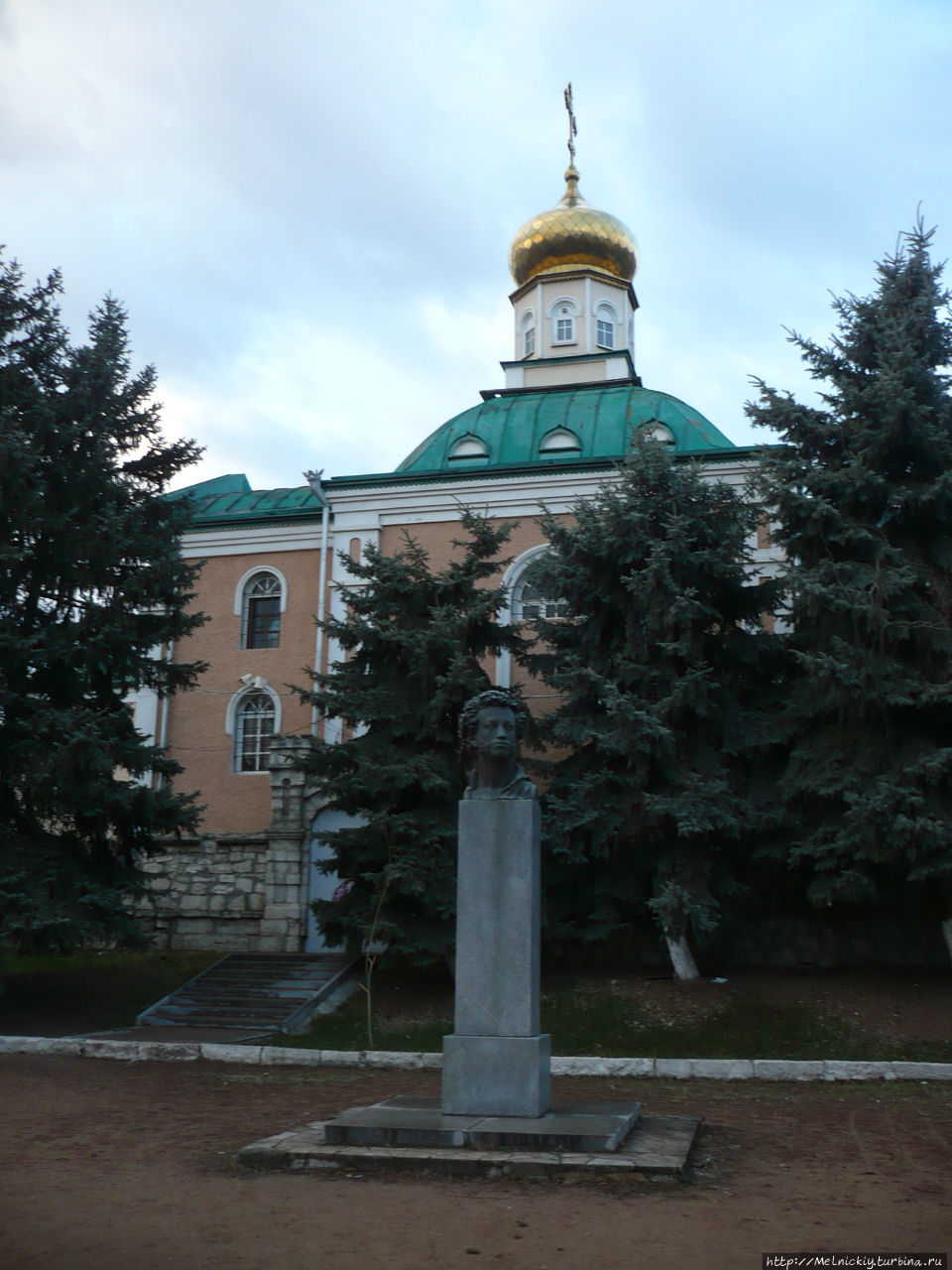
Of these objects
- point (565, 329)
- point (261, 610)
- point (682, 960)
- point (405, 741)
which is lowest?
point (682, 960)

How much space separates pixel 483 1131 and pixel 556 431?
18864mm

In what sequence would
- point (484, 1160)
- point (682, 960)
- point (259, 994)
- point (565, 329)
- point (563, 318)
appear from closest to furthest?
point (484, 1160) < point (682, 960) < point (259, 994) < point (565, 329) < point (563, 318)

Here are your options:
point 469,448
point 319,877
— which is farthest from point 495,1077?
point 469,448

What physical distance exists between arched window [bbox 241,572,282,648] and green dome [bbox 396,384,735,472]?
150 inches

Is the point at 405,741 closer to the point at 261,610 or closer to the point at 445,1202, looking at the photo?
the point at 261,610

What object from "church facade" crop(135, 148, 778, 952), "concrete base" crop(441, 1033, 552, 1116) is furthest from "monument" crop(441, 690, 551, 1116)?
"church facade" crop(135, 148, 778, 952)

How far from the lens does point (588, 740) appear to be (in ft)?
54.6

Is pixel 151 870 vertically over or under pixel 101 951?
over

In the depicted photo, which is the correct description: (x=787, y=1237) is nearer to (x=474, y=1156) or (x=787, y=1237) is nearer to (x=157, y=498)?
(x=474, y=1156)

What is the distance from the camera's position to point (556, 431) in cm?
2434

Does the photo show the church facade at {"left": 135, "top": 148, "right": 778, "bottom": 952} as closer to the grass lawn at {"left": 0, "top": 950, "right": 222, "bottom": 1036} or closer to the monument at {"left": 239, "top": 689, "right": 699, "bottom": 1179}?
the grass lawn at {"left": 0, "top": 950, "right": 222, "bottom": 1036}

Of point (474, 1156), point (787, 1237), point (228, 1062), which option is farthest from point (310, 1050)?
point (787, 1237)

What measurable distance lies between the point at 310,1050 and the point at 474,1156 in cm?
616

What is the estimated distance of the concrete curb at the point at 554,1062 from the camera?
11.2m
